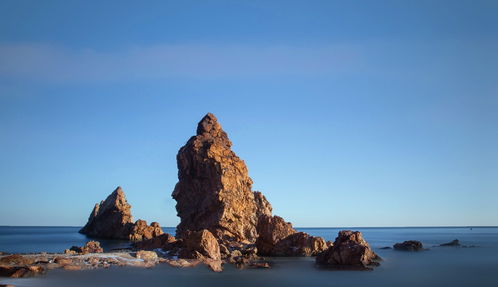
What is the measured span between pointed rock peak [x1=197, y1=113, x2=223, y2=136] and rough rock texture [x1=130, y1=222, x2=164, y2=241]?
35.1 metres

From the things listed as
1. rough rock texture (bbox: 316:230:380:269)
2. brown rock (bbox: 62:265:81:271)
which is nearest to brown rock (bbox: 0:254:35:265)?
brown rock (bbox: 62:265:81:271)

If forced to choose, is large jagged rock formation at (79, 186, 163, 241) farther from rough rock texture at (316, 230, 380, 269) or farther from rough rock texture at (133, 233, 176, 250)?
rough rock texture at (316, 230, 380, 269)

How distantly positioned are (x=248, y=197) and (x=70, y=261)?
123 feet

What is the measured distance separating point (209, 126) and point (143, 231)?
39687mm

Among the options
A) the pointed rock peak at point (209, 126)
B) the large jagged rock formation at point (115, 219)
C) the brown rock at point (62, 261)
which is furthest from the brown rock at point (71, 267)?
the large jagged rock formation at point (115, 219)

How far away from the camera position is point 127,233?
408ft

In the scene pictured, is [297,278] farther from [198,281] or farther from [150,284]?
[150,284]

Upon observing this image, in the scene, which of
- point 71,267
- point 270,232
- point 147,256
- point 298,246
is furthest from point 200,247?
point 298,246

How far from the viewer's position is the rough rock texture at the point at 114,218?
129125 mm

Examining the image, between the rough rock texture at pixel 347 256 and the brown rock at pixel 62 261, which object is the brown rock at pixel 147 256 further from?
the rough rock texture at pixel 347 256

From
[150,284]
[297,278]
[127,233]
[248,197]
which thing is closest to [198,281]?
[150,284]

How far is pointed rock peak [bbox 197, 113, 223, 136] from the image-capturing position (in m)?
79.4

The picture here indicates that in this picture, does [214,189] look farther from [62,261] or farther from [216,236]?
[62,261]

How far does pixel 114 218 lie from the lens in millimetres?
133250
